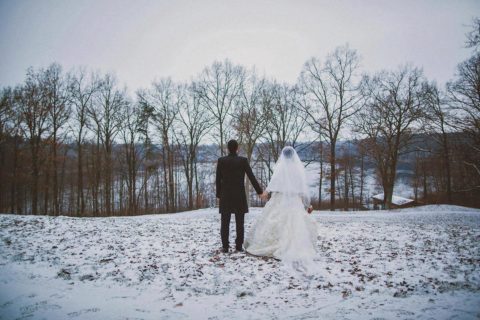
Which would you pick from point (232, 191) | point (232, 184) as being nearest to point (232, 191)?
point (232, 191)

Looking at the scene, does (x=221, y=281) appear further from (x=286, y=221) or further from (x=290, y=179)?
(x=290, y=179)

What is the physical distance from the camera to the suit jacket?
6449mm

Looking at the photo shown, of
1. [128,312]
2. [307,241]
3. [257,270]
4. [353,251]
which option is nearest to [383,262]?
[353,251]

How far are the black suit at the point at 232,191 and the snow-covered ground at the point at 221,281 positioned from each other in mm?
620

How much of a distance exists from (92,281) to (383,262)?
5.75 meters

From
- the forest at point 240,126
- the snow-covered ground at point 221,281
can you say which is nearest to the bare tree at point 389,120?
the forest at point 240,126

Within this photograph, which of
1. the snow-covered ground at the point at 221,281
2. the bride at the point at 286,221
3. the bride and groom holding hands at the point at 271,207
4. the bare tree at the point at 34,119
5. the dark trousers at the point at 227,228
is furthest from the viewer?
the bare tree at the point at 34,119

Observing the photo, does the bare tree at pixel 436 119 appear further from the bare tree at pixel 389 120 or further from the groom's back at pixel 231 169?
the groom's back at pixel 231 169

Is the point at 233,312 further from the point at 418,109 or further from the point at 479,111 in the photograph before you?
the point at 418,109

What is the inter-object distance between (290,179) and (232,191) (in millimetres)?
1496

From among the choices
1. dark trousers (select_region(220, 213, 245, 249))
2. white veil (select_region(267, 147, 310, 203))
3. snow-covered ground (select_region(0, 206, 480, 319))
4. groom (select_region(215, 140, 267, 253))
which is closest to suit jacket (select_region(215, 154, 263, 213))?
groom (select_region(215, 140, 267, 253))

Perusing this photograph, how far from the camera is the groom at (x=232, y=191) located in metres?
6.41

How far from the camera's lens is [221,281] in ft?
15.4

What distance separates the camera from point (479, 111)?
21734 mm
